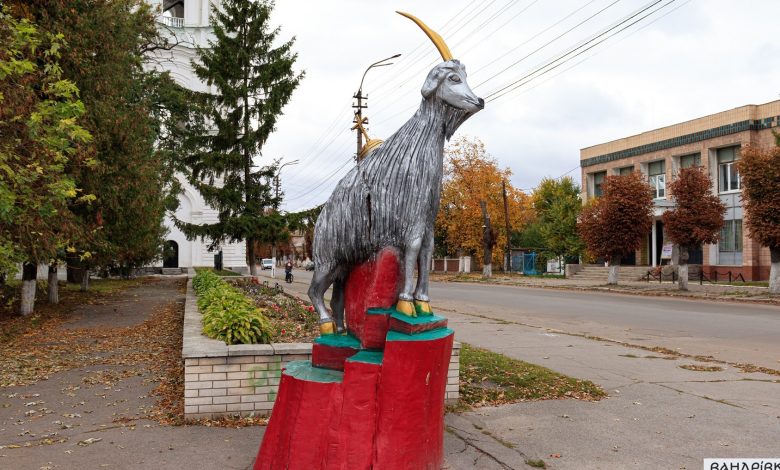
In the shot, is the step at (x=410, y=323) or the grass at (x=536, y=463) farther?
the grass at (x=536, y=463)

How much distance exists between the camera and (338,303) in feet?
15.1

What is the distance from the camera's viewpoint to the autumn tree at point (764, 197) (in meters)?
21.2

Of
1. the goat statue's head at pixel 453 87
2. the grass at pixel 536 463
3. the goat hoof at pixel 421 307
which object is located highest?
the goat statue's head at pixel 453 87

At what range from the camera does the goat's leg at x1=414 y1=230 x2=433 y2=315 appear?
4.10 meters

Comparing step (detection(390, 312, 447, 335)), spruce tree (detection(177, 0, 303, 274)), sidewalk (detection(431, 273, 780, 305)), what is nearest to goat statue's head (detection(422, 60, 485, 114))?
step (detection(390, 312, 447, 335))

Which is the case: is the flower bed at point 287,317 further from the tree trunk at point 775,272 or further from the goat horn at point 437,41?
the tree trunk at point 775,272

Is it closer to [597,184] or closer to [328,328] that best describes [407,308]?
[328,328]

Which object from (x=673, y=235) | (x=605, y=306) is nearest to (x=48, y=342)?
(x=605, y=306)

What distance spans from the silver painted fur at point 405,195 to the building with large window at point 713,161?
91.7 feet

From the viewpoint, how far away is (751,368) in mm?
9086

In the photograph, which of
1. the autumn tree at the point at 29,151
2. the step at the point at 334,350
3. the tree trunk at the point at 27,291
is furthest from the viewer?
the tree trunk at the point at 27,291

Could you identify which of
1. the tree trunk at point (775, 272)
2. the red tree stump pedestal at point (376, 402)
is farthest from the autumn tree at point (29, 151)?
the tree trunk at point (775, 272)

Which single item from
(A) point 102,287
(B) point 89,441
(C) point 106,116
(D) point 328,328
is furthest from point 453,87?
(A) point 102,287

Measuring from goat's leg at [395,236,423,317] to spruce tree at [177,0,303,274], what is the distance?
1668cm
